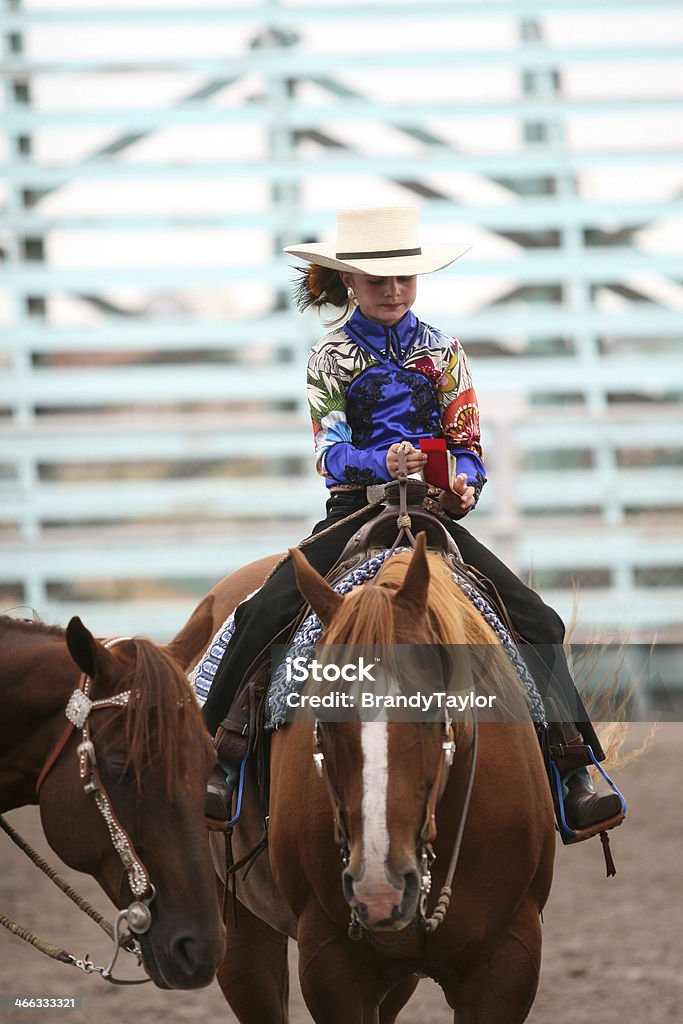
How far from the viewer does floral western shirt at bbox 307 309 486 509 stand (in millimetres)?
2869

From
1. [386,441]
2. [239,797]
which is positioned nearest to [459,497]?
[386,441]

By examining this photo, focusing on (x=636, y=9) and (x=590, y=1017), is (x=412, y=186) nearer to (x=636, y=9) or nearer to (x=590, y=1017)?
(x=636, y=9)

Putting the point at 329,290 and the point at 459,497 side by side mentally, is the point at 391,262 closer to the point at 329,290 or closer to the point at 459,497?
the point at 329,290

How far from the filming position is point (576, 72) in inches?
445

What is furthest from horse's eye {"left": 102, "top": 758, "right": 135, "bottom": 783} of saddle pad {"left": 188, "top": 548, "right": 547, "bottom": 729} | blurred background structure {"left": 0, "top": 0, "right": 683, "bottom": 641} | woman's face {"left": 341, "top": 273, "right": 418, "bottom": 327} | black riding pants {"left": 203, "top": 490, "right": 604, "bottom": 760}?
blurred background structure {"left": 0, "top": 0, "right": 683, "bottom": 641}

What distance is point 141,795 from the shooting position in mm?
2250

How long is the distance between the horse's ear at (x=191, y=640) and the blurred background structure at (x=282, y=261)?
22.0ft

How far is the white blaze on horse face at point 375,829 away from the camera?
2098 mm

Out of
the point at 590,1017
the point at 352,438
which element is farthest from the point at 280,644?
the point at 590,1017

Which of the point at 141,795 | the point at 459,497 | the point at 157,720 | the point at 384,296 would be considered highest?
the point at 384,296

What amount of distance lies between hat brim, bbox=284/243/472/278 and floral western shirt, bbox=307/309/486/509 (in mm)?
123

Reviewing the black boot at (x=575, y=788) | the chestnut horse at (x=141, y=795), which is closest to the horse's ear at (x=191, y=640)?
the chestnut horse at (x=141, y=795)

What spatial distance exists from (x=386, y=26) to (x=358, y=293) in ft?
30.8

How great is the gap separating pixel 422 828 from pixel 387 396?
999 millimetres
